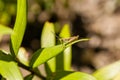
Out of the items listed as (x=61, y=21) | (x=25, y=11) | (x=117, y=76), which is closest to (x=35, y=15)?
(x=61, y=21)

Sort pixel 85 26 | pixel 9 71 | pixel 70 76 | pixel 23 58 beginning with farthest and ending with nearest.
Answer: pixel 85 26 → pixel 23 58 → pixel 70 76 → pixel 9 71

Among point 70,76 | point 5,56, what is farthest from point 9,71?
point 70,76

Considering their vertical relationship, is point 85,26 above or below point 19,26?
below

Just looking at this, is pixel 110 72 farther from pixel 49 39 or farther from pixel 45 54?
pixel 45 54

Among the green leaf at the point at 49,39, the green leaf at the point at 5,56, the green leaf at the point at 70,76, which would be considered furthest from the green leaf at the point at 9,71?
the green leaf at the point at 49,39

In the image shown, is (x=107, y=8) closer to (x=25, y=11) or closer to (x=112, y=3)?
(x=112, y=3)

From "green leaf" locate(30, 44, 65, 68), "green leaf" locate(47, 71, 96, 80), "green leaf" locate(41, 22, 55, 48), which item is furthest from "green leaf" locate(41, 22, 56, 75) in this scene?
"green leaf" locate(30, 44, 65, 68)
